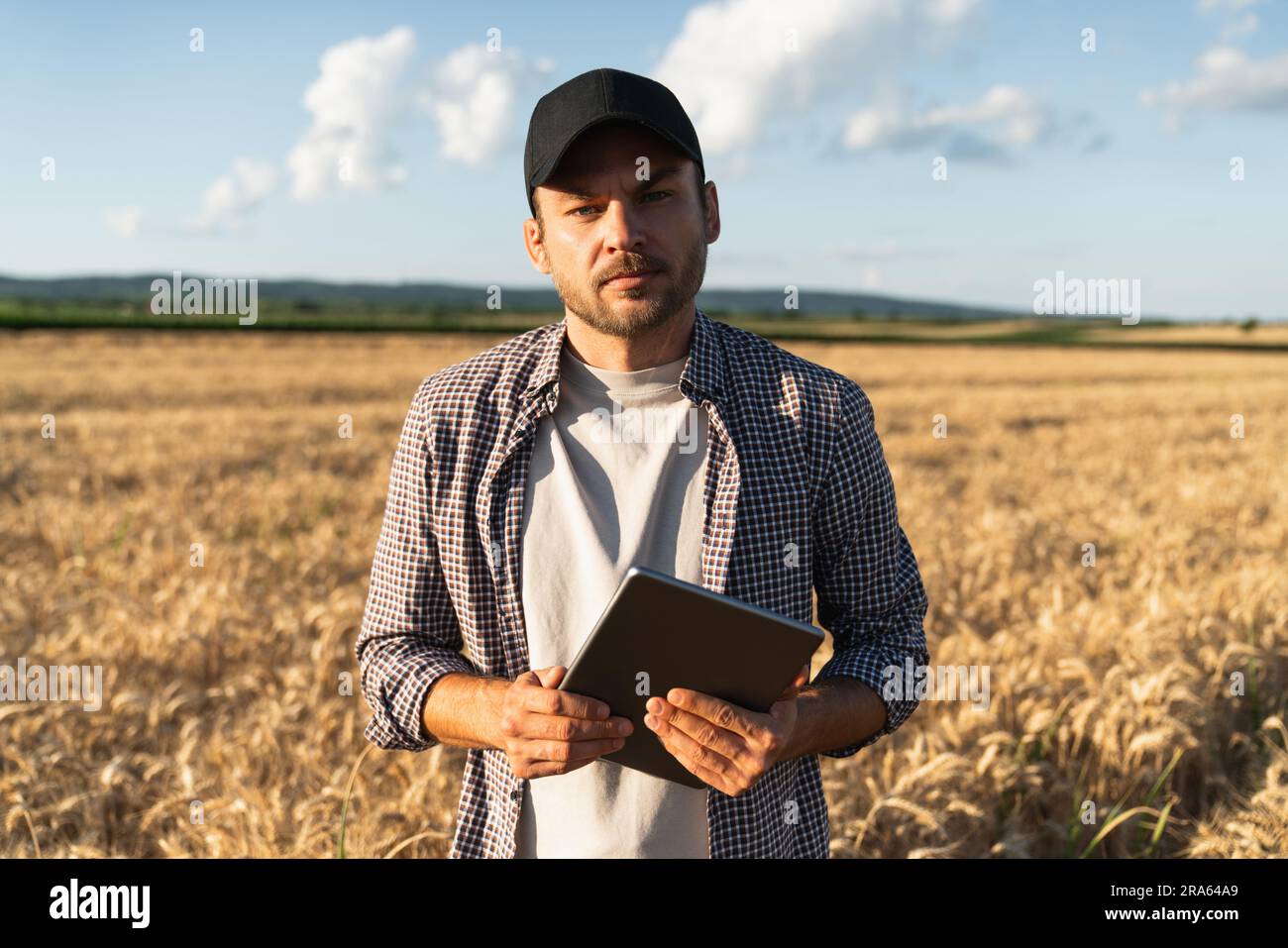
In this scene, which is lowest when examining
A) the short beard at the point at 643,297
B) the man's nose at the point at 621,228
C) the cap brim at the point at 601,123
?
the short beard at the point at 643,297

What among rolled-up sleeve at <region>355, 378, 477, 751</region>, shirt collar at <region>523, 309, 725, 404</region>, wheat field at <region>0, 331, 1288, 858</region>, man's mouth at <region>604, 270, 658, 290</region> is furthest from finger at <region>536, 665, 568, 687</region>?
wheat field at <region>0, 331, 1288, 858</region>

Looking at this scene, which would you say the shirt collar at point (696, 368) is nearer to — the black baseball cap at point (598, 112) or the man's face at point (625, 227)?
the man's face at point (625, 227)

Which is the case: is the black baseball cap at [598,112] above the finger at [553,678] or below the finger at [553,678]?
above

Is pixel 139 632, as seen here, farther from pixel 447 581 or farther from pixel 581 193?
pixel 581 193

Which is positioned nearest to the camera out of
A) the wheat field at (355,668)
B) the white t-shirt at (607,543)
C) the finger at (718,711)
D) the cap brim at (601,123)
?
the finger at (718,711)

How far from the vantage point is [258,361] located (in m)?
34.9

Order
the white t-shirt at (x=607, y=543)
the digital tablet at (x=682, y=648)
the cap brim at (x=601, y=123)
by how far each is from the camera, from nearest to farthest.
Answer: the digital tablet at (x=682, y=648) → the cap brim at (x=601, y=123) → the white t-shirt at (x=607, y=543)

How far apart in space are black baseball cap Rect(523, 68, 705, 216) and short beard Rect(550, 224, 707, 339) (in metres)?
0.22

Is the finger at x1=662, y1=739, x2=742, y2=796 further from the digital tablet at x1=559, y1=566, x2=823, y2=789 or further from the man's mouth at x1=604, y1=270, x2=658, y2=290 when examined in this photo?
the man's mouth at x1=604, y1=270, x2=658, y2=290

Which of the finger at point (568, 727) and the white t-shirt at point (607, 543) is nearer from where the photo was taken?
the finger at point (568, 727)

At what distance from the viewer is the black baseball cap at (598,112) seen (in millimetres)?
1918

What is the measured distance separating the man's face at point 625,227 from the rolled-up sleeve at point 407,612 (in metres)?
0.47


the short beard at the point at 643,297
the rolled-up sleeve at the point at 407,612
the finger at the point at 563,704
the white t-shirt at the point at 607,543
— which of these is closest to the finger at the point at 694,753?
the finger at the point at 563,704

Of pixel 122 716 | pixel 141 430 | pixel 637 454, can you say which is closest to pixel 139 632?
pixel 122 716
